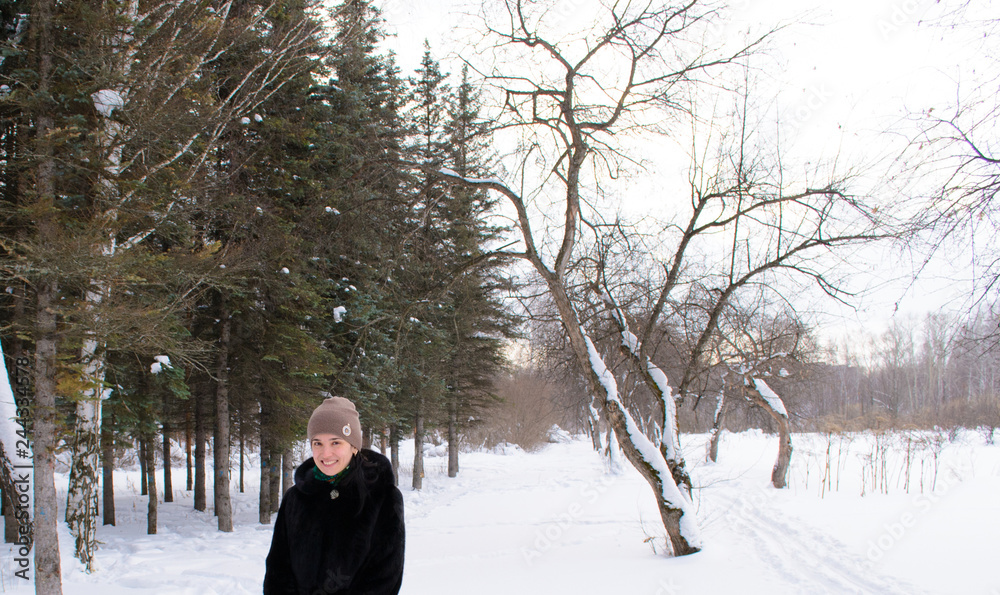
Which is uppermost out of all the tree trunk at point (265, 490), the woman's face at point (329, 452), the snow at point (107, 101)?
the snow at point (107, 101)

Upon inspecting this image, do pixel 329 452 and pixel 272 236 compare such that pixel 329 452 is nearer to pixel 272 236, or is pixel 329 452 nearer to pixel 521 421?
pixel 272 236

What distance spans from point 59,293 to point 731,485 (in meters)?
16.1

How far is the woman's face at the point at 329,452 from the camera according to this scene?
2.59 meters

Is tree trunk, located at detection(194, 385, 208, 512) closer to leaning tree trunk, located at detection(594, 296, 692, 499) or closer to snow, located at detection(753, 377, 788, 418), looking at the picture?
leaning tree trunk, located at detection(594, 296, 692, 499)

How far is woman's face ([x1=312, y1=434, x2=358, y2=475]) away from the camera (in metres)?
2.59

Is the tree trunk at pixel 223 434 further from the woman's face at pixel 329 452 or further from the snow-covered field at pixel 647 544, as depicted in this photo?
the woman's face at pixel 329 452

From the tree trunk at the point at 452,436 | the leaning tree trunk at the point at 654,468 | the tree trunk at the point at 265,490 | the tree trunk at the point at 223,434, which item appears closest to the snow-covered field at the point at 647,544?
the leaning tree trunk at the point at 654,468

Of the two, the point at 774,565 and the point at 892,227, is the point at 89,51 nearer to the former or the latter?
the point at 892,227

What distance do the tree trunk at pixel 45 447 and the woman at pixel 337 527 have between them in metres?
4.83

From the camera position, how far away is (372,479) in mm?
2682

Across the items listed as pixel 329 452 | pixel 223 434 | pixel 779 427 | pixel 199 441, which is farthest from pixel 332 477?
pixel 779 427

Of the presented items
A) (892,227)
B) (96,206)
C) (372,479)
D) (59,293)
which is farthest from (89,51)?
(892,227)

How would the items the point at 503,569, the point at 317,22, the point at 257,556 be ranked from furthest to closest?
the point at 317,22, the point at 257,556, the point at 503,569

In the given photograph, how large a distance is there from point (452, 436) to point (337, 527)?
69.9 feet
